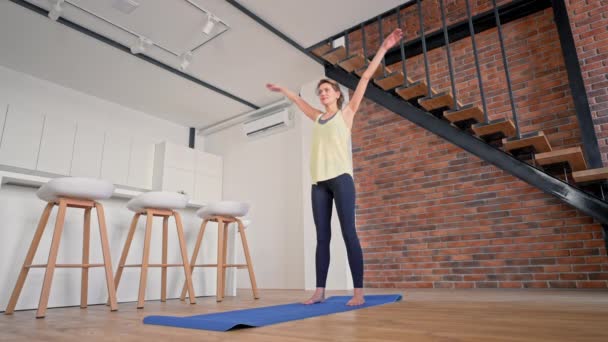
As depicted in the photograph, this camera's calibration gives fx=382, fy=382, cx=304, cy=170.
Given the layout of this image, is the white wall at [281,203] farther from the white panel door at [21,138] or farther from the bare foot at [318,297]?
the white panel door at [21,138]

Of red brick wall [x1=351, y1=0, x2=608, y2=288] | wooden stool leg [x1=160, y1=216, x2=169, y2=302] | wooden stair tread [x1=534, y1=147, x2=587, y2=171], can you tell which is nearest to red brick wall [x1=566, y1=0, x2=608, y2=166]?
red brick wall [x1=351, y1=0, x2=608, y2=288]

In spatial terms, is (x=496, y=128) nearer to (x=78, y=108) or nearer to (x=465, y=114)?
(x=465, y=114)

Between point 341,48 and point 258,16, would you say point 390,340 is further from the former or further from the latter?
point 258,16

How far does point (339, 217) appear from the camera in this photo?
216cm

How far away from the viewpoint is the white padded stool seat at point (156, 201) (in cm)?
262

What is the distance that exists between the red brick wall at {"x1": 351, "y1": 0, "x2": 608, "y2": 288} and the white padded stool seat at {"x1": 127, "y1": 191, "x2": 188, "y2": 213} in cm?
230

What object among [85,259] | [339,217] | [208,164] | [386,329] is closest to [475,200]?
[339,217]

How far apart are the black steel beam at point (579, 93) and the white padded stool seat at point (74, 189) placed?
3454mm

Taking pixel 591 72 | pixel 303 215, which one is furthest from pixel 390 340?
pixel 303 215

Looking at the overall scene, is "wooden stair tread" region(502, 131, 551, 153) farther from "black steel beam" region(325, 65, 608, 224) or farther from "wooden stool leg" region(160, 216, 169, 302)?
"wooden stool leg" region(160, 216, 169, 302)

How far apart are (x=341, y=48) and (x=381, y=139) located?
1308 millimetres

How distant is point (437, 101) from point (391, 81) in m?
0.47

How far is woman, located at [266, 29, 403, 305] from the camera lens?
2094 millimetres

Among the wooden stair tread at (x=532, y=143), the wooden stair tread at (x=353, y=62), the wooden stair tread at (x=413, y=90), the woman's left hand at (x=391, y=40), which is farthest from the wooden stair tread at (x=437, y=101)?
the woman's left hand at (x=391, y=40)
